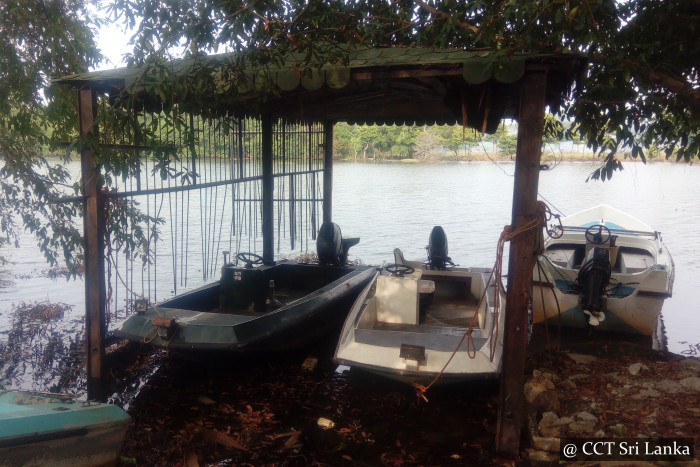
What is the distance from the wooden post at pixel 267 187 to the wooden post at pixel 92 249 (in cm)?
362

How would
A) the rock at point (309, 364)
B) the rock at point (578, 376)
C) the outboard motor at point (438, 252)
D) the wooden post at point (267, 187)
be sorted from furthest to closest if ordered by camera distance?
the wooden post at point (267, 187), the outboard motor at point (438, 252), the rock at point (309, 364), the rock at point (578, 376)

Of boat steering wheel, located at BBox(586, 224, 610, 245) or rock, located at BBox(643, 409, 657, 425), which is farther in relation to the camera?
boat steering wheel, located at BBox(586, 224, 610, 245)

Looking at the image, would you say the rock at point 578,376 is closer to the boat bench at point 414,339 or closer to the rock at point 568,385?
the rock at point 568,385

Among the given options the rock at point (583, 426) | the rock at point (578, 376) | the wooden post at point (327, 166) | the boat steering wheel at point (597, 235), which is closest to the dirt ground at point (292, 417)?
the rock at point (583, 426)

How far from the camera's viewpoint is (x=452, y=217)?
22344 mm

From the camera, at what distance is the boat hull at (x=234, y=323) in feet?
18.1

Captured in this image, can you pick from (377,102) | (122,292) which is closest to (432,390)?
(377,102)

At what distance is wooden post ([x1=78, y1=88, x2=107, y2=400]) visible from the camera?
497 centimetres

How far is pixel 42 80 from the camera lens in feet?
23.3

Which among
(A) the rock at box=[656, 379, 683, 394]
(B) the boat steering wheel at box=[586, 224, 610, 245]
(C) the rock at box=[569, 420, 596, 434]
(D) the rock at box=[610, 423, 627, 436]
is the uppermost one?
(B) the boat steering wheel at box=[586, 224, 610, 245]

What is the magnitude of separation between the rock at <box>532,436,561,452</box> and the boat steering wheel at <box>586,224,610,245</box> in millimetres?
4349

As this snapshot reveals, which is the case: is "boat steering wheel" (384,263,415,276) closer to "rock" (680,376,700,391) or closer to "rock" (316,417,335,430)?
"rock" (316,417,335,430)

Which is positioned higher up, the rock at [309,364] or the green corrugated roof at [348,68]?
the green corrugated roof at [348,68]

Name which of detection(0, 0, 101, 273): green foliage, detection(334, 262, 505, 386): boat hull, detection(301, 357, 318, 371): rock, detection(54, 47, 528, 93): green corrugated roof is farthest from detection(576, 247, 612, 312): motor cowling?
detection(0, 0, 101, 273): green foliage
